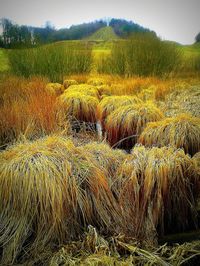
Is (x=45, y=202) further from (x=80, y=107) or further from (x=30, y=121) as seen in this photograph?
(x=80, y=107)

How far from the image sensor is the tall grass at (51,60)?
918 cm

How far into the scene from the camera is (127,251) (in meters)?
2.04

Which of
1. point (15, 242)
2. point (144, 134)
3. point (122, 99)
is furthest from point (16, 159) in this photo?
point (122, 99)

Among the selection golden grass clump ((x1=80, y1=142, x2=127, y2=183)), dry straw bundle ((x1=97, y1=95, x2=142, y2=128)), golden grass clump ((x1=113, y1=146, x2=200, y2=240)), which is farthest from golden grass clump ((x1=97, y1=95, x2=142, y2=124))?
golden grass clump ((x1=113, y1=146, x2=200, y2=240))

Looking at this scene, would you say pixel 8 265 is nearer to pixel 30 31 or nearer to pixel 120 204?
pixel 120 204

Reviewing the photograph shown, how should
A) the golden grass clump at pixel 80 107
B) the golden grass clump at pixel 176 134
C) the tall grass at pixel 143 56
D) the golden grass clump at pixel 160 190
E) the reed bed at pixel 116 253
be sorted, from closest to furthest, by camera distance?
the reed bed at pixel 116 253 → the golden grass clump at pixel 160 190 → the golden grass clump at pixel 176 134 → the golden grass clump at pixel 80 107 → the tall grass at pixel 143 56

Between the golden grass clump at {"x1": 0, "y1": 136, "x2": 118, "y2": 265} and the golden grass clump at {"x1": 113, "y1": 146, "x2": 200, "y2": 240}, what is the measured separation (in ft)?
0.43

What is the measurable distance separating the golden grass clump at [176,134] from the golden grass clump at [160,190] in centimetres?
60

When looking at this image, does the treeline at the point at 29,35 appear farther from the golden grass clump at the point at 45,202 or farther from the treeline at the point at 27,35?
the golden grass clump at the point at 45,202

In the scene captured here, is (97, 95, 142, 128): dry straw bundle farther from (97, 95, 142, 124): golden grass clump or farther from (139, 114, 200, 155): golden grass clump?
(139, 114, 200, 155): golden grass clump

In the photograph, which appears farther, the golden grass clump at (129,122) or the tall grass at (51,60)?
the tall grass at (51,60)

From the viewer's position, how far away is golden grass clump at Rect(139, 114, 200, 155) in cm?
325

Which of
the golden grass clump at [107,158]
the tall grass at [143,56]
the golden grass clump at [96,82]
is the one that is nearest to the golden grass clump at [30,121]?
the golden grass clump at [107,158]

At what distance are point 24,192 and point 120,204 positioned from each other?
0.61 meters
